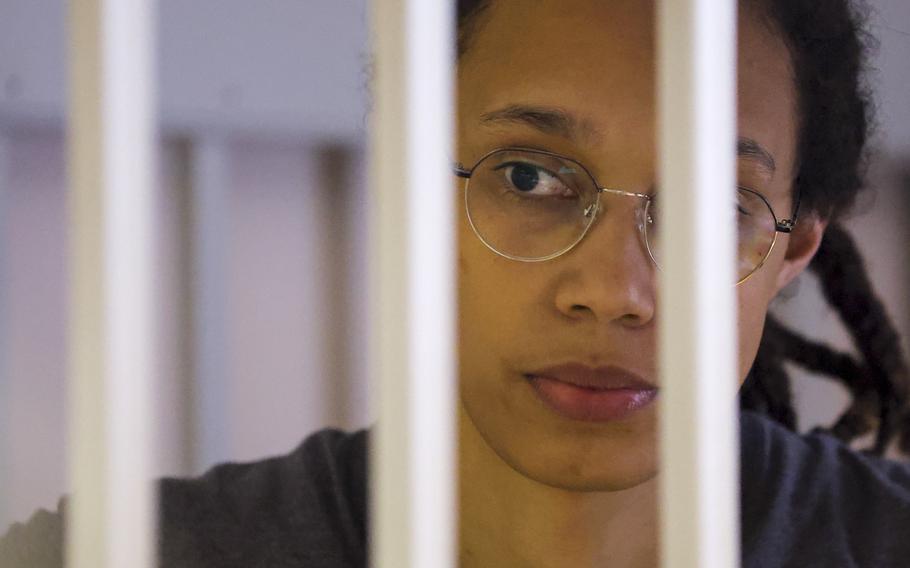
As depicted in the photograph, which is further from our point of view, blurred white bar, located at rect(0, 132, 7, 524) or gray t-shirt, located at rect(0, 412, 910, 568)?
blurred white bar, located at rect(0, 132, 7, 524)

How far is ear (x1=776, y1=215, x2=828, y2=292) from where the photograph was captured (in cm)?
91

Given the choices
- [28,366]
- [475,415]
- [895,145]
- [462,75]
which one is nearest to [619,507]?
[475,415]

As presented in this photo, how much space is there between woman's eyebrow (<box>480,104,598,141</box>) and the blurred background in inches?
18.6

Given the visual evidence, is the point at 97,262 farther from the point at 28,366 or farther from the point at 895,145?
the point at 895,145


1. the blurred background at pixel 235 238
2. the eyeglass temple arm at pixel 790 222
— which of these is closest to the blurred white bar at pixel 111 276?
the eyeglass temple arm at pixel 790 222

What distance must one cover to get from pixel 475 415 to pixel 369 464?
147 mm

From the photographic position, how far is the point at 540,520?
87 centimetres

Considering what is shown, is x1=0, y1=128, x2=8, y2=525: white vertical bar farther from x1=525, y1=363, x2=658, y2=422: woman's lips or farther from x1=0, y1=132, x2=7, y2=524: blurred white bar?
x1=525, y1=363, x2=658, y2=422: woman's lips

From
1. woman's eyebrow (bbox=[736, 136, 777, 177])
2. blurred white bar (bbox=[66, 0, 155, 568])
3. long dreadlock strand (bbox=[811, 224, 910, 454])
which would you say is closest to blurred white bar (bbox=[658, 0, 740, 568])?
blurred white bar (bbox=[66, 0, 155, 568])

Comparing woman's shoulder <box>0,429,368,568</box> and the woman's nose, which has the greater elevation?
the woman's nose

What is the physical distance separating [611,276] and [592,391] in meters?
0.10

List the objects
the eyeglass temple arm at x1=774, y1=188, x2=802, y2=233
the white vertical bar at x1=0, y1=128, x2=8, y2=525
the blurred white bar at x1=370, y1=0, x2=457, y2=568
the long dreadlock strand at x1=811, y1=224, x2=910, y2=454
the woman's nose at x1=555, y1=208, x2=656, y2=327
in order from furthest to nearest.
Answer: the white vertical bar at x1=0, y1=128, x2=8, y2=525
the long dreadlock strand at x1=811, y1=224, x2=910, y2=454
the eyeglass temple arm at x1=774, y1=188, x2=802, y2=233
the woman's nose at x1=555, y1=208, x2=656, y2=327
the blurred white bar at x1=370, y1=0, x2=457, y2=568

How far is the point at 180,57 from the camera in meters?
1.38

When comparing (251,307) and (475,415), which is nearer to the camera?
(475,415)
